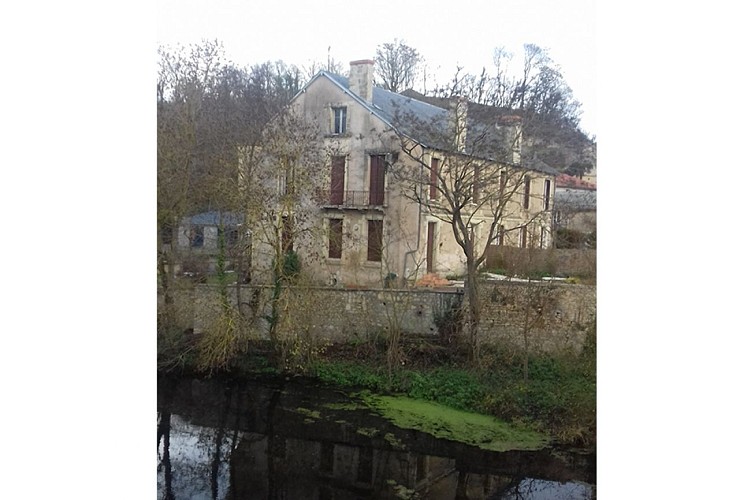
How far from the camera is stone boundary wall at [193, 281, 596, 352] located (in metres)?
3.56

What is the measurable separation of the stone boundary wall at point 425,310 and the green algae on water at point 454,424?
0.45 m

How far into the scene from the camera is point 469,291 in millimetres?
3873

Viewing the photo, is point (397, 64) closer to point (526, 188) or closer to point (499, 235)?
point (526, 188)

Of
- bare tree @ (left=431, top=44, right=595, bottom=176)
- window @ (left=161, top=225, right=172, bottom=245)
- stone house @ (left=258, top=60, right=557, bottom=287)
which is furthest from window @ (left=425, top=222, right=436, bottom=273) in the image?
window @ (left=161, top=225, right=172, bottom=245)

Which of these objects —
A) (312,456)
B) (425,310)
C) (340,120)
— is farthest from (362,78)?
(312,456)

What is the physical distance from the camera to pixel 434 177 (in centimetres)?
379

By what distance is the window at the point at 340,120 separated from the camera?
3.99 m

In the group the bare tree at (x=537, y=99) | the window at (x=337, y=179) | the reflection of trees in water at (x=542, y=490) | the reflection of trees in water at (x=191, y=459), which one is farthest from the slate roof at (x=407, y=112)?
the reflection of trees in water at (x=191, y=459)

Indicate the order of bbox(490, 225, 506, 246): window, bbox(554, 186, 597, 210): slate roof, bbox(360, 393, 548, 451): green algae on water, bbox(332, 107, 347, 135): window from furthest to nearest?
bbox(332, 107, 347, 135): window, bbox(490, 225, 506, 246): window, bbox(360, 393, 548, 451): green algae on water, bbox(554, 186, 597, 210): slate roof

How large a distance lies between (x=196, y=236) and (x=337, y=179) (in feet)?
4.34

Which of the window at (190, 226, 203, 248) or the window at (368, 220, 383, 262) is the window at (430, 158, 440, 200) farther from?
the window at (190, 226, 203, 248)

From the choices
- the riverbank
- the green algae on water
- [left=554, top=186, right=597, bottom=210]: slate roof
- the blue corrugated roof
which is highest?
[left=554, top=186, right=597, bottom=210]: slate roof
